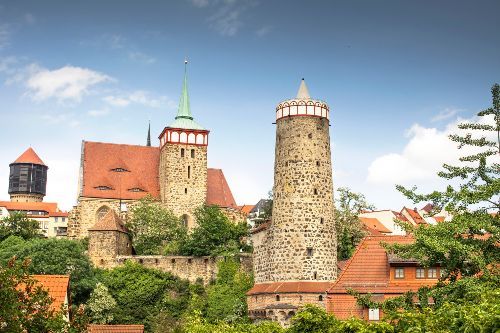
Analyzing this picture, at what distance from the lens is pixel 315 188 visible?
167 feet

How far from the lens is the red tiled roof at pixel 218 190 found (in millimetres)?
70812

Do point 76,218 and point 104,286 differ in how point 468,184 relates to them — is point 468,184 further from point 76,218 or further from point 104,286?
point 76,218

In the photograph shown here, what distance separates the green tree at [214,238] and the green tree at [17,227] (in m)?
14.7

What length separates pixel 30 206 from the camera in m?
108

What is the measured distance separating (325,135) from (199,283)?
14518 millimetres

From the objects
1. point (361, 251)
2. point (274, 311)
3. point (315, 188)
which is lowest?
point (274, 311)

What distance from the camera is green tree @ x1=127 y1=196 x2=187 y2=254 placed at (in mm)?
61594

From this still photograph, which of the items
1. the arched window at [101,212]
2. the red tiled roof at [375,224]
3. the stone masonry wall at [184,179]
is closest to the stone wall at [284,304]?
the stone masonry wall at [184,179]

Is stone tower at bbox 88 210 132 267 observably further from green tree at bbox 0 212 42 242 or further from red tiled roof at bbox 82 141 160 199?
red tiled roof at bbox 82 141 160 199

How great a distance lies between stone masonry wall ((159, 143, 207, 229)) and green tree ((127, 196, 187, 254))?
3791 mm

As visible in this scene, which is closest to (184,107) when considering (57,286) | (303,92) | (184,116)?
(184,116)

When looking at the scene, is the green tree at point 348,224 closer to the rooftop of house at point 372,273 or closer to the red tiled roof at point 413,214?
the rooftop of house at point 372,273

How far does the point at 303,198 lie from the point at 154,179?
23.8 m

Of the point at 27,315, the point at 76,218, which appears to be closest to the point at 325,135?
the point at 76,218
